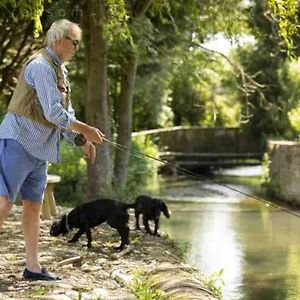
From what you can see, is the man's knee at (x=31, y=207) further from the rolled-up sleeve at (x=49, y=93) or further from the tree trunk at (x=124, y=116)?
the tree trunk at (x=124, y=116)

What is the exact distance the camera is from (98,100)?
11445mm

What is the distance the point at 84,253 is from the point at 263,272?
2.62 m

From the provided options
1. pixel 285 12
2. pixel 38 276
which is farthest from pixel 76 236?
pixel 285 12

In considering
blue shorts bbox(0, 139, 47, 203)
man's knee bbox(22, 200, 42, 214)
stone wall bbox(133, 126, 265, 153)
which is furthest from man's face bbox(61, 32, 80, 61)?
stone wall bbox(133, 126, 265, 153)

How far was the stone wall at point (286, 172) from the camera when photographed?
18.1 m

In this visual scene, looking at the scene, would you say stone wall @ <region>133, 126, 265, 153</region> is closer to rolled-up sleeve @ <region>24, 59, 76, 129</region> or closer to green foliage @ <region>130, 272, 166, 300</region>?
green foliage @ <region>130, 272, 166, 300</region>

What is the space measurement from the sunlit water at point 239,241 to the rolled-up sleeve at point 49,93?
327cm

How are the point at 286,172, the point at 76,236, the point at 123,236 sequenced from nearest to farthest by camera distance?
the point at 123,236 → the point at 76,236 → the point at 286,172

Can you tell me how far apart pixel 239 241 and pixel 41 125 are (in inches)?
281

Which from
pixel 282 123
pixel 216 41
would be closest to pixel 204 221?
pixel 216 41

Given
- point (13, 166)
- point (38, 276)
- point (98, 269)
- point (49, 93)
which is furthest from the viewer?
point (98, 269)

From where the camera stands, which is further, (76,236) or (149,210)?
(149,210)

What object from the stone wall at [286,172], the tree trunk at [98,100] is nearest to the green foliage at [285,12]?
the tree trunk at [98,100]

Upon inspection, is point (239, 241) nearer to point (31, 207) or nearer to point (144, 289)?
point (144, 289)
